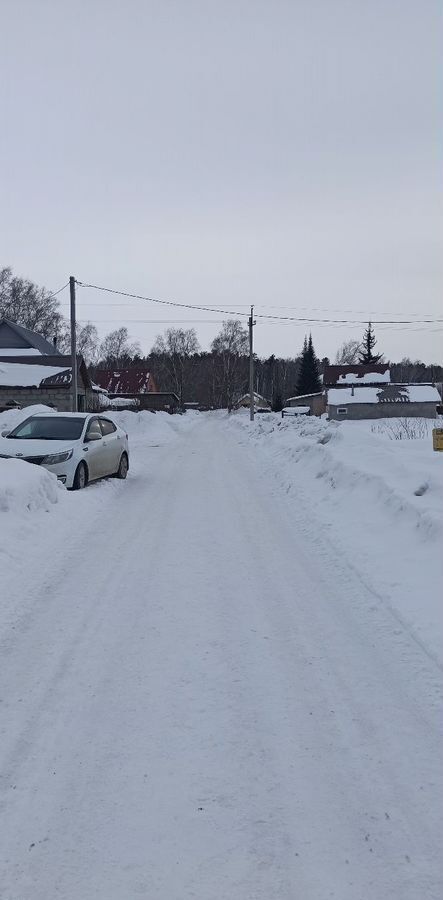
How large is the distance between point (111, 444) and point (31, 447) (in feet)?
6.97

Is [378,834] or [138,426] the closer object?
[378,834]

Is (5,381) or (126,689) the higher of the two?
(5,381)

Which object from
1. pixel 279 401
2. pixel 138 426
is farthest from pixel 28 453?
pixel 279 401

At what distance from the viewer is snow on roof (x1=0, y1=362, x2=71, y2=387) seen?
3525cm

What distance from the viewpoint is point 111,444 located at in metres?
13.0

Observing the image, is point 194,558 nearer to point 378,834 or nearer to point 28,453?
point 378,834

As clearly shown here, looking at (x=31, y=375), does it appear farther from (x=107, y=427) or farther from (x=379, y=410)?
(x=379, y=410)

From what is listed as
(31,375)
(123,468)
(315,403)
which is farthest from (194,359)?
(123,468)

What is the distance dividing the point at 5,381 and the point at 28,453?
2664cm

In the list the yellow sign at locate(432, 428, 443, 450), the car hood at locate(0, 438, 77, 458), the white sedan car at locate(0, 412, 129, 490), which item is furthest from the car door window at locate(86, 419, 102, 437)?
the yellow sign at locate(432, 428, 443, 450)

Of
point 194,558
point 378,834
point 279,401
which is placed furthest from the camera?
point 279,401

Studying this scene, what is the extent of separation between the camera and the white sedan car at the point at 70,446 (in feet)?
36.0

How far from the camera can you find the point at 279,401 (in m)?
92.2

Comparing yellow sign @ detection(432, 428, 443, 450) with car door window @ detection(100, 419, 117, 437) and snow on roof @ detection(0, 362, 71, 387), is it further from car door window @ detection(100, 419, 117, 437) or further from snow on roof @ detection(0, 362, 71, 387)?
snow on roof @ detection(0, 362, 71, 387)
